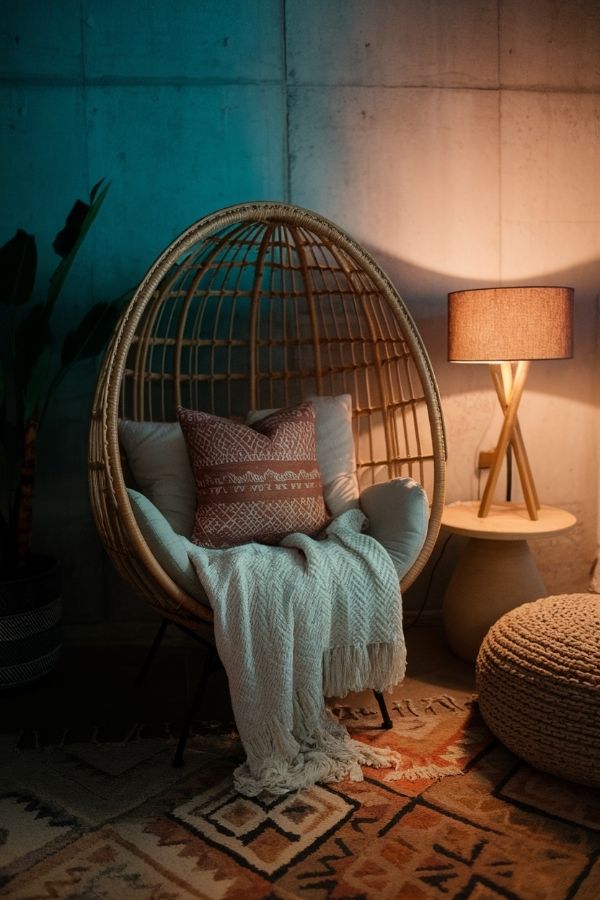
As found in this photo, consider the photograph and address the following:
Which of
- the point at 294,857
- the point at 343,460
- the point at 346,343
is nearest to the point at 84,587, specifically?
the point at 343,460

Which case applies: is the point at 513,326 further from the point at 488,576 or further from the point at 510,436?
A: the point at 488,576

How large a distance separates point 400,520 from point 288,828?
2.58 ft

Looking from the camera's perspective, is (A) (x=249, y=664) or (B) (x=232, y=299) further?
(B) (x=232, y=299)

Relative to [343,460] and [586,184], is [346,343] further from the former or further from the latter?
[586,184]

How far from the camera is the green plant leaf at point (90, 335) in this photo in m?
2.21

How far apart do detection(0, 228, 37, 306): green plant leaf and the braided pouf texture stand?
5.17 feet

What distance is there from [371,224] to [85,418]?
3.77ft

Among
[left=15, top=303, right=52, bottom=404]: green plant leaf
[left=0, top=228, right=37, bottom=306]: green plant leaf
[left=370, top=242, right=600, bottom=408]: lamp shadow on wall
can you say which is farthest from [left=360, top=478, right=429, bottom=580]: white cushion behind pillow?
[left=0, top=228, right=37, bottom=306]: green plant leaf

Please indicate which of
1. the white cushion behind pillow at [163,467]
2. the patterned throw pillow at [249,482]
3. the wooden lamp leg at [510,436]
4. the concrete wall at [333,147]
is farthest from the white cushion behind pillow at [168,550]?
the wooden lamp leg at [510,436]

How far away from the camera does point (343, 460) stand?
7.53 ft

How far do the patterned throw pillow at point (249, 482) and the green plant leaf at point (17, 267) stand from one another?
567mm

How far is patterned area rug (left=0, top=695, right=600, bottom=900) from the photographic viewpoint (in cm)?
136

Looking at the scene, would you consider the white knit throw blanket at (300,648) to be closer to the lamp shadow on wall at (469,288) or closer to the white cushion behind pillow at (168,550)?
the white cushion behind pillow at (168,550)

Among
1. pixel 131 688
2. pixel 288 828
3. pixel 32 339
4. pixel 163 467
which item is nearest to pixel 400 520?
pixel 163 467
